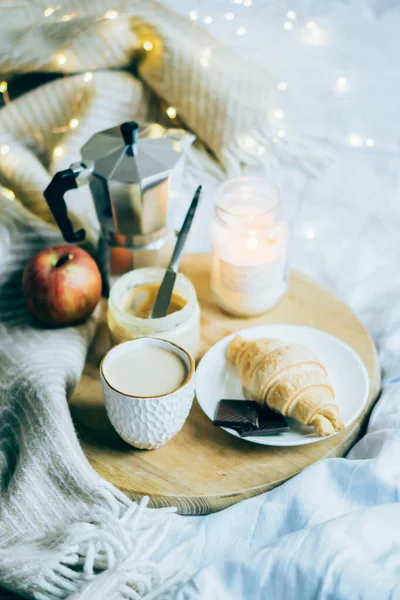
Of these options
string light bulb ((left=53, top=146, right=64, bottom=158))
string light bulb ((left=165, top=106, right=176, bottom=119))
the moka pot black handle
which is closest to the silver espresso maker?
the moka pot black handle

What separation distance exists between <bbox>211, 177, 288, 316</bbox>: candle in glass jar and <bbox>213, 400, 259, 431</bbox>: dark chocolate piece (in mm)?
225

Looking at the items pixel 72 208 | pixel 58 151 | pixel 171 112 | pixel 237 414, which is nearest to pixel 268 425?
pixel 237 414

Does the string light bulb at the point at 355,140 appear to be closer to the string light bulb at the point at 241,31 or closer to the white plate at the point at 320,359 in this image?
the string light bulb at the point at 241,31

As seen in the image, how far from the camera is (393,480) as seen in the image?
0.79 meters

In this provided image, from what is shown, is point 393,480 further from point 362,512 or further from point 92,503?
point 92,503

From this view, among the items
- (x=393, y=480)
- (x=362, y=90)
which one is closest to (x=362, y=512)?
(x=393, y=480)

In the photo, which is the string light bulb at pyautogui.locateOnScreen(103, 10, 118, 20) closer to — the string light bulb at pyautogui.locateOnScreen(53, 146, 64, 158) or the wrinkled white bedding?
the wrinkled white bedding

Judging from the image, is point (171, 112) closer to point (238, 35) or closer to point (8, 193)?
point (238, 35)

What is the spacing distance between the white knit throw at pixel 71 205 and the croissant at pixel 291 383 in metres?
0.22

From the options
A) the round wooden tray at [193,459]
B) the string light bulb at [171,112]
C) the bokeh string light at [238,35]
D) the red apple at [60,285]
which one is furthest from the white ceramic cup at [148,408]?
the string light bulb at [171,112]

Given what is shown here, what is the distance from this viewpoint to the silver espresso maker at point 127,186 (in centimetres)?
100

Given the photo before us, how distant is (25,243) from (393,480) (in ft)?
2.24

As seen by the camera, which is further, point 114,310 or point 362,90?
point 362,90

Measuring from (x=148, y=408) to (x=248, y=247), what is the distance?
365 millimetres
